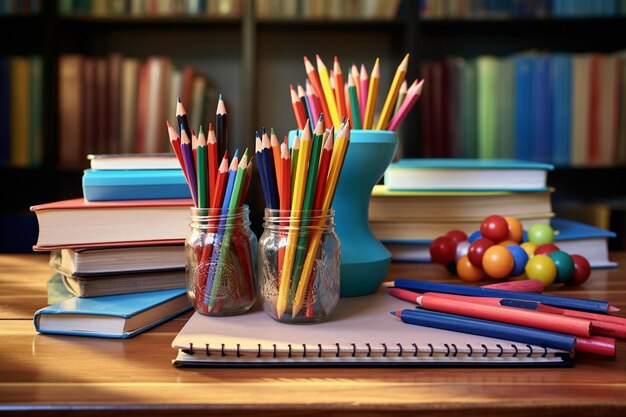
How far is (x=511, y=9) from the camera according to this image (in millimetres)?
2016

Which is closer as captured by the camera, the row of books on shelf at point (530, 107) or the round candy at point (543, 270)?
the round candy at point (543, 270)

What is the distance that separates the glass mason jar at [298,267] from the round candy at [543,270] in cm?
31

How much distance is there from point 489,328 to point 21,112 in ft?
6.11

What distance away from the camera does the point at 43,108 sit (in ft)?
6.49

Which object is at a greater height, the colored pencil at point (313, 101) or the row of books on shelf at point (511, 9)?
the row of books on shelf at point (511, 9)

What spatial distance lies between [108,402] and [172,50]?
201 cm

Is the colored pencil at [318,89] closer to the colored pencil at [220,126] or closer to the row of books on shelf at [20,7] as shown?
the colored pencil at [220,126]

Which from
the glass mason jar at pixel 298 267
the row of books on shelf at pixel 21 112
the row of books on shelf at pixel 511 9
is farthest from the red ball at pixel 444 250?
the row of books on shelf at pixel 21 112

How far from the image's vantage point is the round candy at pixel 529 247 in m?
0.82

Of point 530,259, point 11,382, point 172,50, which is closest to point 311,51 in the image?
point 172,50

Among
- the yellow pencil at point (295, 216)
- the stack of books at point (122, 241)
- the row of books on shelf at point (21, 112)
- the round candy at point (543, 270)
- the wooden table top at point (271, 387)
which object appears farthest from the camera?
the row of books on shelf at point (21, 112)

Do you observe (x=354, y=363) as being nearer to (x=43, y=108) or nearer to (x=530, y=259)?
(x=530, y=259)

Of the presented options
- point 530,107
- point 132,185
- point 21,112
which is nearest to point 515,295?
point 132,185

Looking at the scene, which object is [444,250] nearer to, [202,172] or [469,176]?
[469,176]
